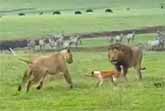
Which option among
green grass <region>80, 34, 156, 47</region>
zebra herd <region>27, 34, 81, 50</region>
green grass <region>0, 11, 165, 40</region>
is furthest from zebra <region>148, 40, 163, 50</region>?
green grass <region>0, 11, 165, 40</region>

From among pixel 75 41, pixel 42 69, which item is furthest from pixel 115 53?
pixel 75 41

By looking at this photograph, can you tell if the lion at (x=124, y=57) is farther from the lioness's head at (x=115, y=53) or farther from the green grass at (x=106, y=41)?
the green grass at (x=106, y=41)

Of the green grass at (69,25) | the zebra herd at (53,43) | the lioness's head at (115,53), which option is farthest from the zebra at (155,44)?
the lioness's head at (115,53)

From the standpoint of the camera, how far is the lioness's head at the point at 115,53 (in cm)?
2081

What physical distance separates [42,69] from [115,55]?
3.43m

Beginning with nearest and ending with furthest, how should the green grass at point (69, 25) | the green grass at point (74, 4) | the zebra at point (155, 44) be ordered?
the zebra at point (155, 44), the green grass at point (69, 25), the green grass at point (74, 4)

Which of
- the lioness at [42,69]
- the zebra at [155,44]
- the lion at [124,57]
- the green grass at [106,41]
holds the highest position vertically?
the lioness at [42,69]

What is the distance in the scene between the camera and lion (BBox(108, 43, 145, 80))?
821 inches

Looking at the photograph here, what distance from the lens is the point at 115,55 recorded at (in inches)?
822

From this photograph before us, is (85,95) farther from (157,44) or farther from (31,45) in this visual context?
(31,45)

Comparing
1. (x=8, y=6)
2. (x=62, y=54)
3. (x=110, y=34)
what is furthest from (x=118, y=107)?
(x=8, y=6)

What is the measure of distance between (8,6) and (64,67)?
70684 millimetres

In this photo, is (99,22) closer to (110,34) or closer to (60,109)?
(110,34)

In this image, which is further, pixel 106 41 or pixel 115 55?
pixel 106 41
